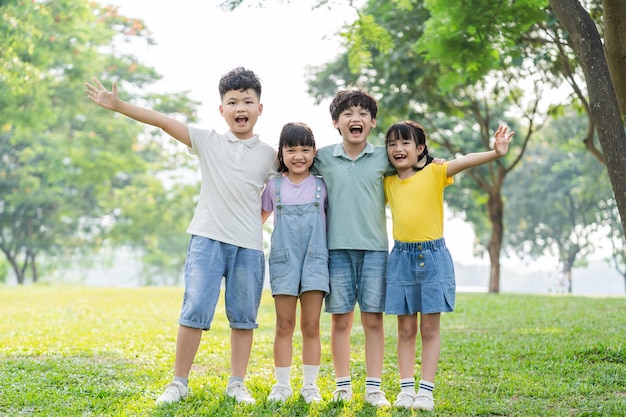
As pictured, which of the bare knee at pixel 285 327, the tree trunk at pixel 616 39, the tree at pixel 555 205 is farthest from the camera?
the tree at pixel 555 205

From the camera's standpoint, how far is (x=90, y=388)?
4.77 meters

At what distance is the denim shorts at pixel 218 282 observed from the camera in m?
4.39

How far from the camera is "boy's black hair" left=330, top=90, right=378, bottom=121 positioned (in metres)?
4.59

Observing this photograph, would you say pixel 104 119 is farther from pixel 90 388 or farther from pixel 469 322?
pixel 90 388

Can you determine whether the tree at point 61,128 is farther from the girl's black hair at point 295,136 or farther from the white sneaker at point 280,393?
the white sneaker at point 280,393

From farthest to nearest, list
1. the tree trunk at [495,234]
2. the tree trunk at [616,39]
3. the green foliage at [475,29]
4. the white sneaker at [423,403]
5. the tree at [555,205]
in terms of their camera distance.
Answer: the tree at [555,205]
the tree trunk at [495,234]
the green foliage at [475,29]
the tree trunk at [616,39]
the white sneaker at [423,403]

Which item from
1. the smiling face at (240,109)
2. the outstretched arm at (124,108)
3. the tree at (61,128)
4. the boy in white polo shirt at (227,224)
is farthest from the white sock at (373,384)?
the tree at (61,128)

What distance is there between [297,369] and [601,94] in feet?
10.2

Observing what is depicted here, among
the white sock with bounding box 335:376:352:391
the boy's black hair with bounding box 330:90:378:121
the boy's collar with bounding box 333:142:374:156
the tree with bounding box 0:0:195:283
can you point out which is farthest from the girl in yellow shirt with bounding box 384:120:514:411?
the tree with bounding box 0:0:195:283

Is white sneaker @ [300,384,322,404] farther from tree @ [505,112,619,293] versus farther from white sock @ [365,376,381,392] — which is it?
tree @ [505,112,619,293]

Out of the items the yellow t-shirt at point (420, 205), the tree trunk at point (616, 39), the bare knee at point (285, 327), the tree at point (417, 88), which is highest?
the tree at point (417, 88)

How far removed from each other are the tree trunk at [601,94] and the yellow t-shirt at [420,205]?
1.21 m

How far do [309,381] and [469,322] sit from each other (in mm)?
5648

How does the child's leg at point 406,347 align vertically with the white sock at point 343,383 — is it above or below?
above
